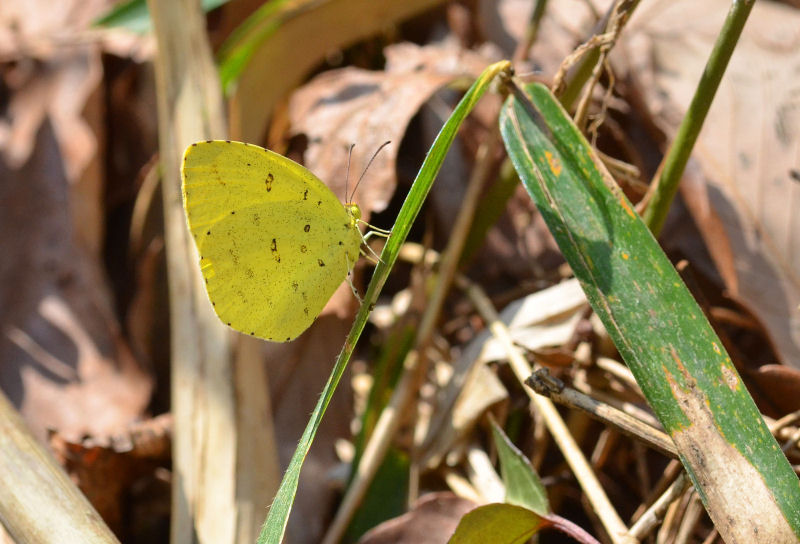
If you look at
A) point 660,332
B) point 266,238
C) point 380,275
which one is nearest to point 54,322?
point 266,238

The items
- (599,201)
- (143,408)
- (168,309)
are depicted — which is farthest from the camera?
(168,309)

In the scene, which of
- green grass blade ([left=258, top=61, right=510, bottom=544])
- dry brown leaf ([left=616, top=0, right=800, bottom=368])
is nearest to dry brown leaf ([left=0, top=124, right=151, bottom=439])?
green grass blade ([left=258, top=61, right=510, bottom=544])

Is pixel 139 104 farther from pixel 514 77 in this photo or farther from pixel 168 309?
pixel 514 77

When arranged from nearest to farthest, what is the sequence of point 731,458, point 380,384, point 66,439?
point 731,458 → point 66,439 → point 380,384

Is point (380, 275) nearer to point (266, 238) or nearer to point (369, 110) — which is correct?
point (266, 238)

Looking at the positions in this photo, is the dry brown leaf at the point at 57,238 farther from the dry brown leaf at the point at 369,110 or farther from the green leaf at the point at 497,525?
the green leaf at the point at 497,525

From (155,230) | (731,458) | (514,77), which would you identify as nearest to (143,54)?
(155,230)

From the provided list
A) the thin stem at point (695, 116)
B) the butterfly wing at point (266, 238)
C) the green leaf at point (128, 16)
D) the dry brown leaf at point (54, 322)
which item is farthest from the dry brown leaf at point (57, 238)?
the thin stem at point (695, 116)
